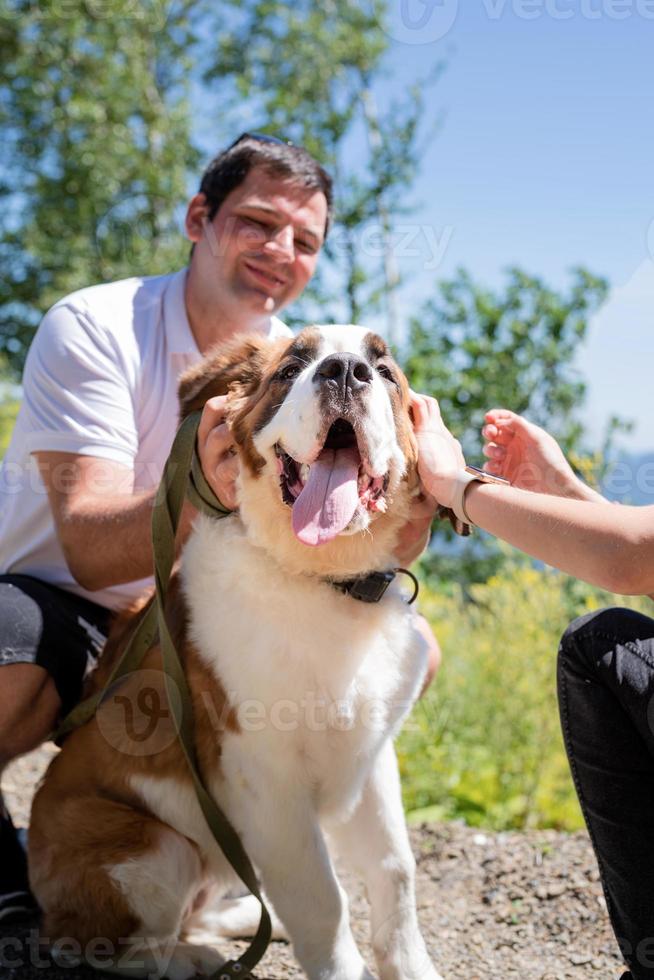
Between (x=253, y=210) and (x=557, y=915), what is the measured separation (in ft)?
9.24

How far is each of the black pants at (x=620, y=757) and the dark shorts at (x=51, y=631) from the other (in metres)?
1.63

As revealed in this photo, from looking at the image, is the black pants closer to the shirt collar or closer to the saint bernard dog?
the saint bernard dog

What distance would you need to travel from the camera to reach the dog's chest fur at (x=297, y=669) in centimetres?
240

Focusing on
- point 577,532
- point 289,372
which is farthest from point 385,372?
point 577,532

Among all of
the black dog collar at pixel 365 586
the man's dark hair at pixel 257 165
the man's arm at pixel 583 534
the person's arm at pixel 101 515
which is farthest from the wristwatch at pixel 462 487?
the man's dark hair at pixel 257 165

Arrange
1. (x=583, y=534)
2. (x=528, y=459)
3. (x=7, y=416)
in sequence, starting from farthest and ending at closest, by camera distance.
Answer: (x=7, y=416), (x=528, y=459), (x=583, y=534)

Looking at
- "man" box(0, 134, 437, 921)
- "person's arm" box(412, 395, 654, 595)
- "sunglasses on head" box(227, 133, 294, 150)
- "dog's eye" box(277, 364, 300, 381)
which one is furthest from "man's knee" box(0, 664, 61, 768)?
"sunglasses on head" box(227, 133, 294, 150)

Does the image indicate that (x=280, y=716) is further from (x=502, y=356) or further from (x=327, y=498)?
(x=502, y=356)

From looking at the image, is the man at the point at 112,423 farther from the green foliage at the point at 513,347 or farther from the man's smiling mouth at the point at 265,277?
the green foliage at the point at 513,347

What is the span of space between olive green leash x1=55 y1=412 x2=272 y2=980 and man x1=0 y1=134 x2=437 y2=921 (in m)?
0.07

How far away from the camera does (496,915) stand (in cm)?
315

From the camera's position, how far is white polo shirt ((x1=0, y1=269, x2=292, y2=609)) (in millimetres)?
3104

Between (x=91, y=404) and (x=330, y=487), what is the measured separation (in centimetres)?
114

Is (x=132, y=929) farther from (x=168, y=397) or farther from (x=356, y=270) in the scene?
(x=356, y=270)
